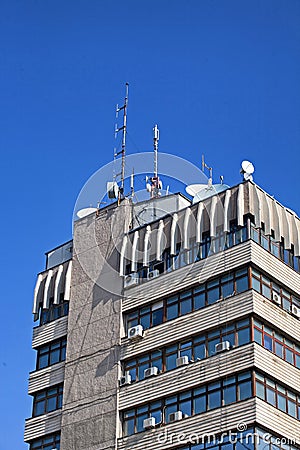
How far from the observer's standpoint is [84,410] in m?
47.1

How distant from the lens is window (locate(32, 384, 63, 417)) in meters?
49.1

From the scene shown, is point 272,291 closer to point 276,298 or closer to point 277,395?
point 276,298

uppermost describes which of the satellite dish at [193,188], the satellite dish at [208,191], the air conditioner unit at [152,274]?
the satellite dish at [193,188]

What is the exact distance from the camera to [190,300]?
45.6m

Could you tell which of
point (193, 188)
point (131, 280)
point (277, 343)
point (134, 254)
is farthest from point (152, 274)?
point (277, 343)

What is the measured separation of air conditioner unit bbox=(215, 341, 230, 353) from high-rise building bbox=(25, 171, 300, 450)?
0.06m

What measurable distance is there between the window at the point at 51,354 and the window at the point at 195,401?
19.1 ft

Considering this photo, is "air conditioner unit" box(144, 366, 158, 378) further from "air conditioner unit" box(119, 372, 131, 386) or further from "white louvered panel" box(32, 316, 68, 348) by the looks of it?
"white louvered panel" box(32, 316, 68, 348)

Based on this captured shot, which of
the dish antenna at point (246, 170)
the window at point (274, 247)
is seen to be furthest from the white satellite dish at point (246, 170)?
the window at point (274, 247)

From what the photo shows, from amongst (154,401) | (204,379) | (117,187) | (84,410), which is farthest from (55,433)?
(117,187)

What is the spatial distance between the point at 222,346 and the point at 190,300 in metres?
3.35

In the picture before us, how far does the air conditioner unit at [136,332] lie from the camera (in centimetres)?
4638

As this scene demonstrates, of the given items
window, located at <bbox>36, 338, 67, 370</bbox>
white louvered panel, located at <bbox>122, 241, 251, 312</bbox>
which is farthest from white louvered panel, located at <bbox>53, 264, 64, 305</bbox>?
white louvered panel, located at <bbox>122, 241, 251, 312</bbox>

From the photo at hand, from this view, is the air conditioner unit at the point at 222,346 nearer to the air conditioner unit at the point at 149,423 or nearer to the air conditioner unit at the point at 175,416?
the air conditioner unit at the point at 175,416
